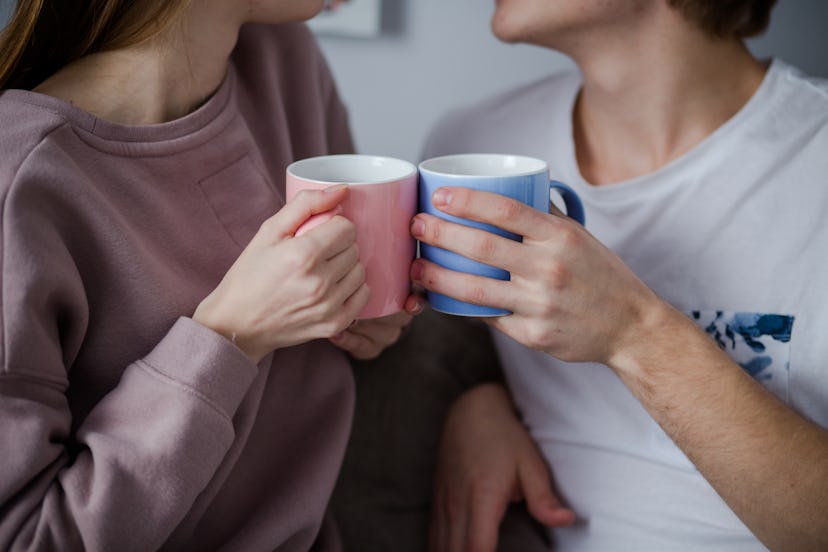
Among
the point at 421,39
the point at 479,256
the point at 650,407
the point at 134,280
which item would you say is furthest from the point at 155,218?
the point at 421,39

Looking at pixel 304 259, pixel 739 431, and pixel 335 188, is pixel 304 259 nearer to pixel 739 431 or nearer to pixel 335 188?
pixel 335 188

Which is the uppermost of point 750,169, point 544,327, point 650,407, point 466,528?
→ point 750,169

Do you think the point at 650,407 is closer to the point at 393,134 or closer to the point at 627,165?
the point at 627,165

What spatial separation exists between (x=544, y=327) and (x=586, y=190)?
399 millimetres

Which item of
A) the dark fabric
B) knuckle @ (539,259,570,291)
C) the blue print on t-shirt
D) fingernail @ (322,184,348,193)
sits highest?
fingernail @ (322,184,348,193)

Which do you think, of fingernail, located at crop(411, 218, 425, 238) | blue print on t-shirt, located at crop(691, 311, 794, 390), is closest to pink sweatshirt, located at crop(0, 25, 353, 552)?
fingernail, located at crop(411, 218, 425, 238)

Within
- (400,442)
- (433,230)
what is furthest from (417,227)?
(400,442)

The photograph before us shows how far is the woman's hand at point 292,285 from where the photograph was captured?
2.24ft

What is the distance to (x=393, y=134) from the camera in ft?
5.73

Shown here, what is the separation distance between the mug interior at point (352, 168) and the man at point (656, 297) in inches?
3.9

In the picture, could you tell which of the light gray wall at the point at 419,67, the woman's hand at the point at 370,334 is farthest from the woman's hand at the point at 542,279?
the light gray wall at the point at 419,67

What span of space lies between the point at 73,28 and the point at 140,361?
404 mm

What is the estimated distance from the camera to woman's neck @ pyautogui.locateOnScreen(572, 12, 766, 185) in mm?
1087

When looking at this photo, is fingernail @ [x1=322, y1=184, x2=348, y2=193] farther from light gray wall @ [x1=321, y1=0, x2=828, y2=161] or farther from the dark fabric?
light gray wall @ [x1=321, y1=0, x2=828, y2=161]
